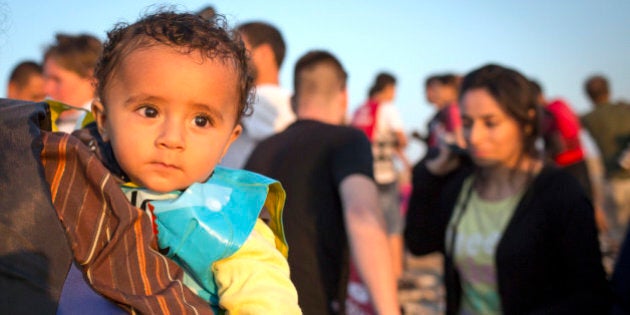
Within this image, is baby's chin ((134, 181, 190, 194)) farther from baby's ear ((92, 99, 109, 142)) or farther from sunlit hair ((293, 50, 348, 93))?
sunlit hair ((293, 50, 348, 93))

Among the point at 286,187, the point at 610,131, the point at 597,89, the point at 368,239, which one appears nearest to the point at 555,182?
the point at 368,239

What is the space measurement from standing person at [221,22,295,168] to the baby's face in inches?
82.0

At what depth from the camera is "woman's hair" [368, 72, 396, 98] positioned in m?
8.80

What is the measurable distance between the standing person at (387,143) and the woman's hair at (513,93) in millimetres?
3540

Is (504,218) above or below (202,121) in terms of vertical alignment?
below

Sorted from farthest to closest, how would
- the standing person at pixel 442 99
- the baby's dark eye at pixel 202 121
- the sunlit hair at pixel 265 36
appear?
the standing person at pixel 442 99
the sunlit hair at pixel 265 36
the baby's dark eye at pixel 202 121

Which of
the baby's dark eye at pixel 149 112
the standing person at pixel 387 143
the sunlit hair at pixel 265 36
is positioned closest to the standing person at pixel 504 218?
the sunlit hair at pixel 265 36

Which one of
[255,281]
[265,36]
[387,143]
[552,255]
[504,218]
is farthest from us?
[387,143]

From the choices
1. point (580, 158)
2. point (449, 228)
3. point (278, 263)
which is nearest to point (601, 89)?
point (580, 158)

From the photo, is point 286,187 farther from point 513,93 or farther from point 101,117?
point 101,117

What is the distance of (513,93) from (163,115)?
234 centimetres

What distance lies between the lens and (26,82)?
5785mm

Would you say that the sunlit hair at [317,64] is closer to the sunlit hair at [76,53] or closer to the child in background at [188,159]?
the sunlit hair at [76,53]

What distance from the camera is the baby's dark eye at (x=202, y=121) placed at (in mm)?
1614
